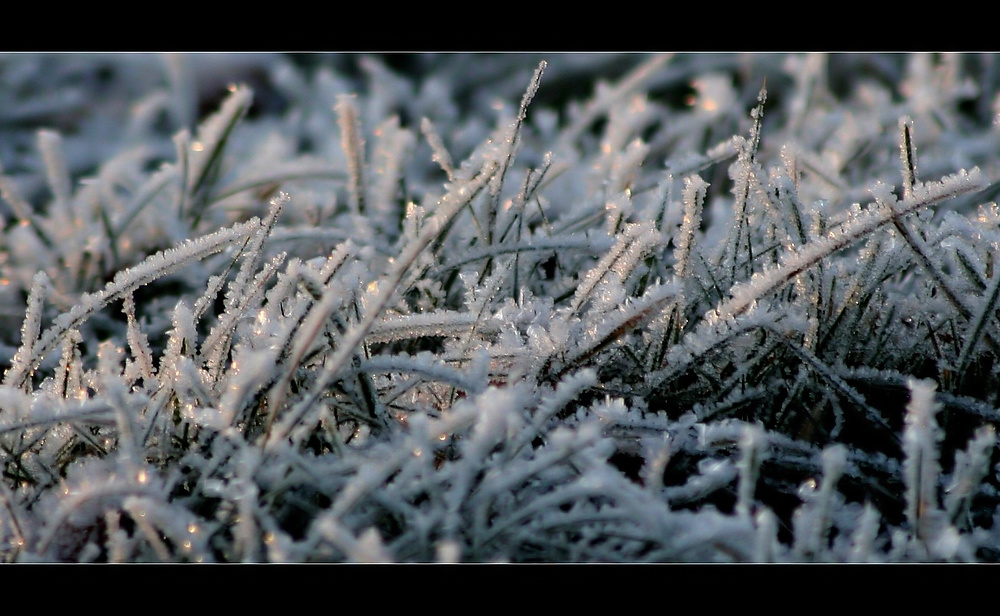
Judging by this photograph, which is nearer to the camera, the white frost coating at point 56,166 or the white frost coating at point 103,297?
the white frost coating at point 103,297

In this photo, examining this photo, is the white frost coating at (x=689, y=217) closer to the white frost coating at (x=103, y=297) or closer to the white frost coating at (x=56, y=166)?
the white frost coating at (x=103, y=297)

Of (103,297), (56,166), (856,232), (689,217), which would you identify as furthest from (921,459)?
(56,166)

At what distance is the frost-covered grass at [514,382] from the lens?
2.78 ft

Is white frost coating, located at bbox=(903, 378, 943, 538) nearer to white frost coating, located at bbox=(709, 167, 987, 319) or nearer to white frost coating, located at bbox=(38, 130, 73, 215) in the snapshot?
white frost coating, located at bbox=(709, 167, 987, 319)

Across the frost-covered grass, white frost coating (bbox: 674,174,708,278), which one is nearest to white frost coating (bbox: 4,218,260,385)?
the frost-covered grass

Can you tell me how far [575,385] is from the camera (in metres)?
0.89

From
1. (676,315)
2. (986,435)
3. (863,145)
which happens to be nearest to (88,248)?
(676,315)

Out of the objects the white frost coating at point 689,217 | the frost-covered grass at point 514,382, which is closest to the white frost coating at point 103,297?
the frost-covered grass at point 514,382

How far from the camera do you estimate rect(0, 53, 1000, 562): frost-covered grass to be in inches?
33.4

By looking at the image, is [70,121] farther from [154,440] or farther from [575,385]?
[575,385]

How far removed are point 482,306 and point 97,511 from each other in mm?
510

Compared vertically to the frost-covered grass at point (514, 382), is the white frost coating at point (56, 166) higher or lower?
higher

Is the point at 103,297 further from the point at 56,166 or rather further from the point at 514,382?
the point at 56,166

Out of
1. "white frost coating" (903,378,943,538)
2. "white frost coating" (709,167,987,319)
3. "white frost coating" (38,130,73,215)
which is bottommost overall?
"white frost coating" (903,378,943,538)
